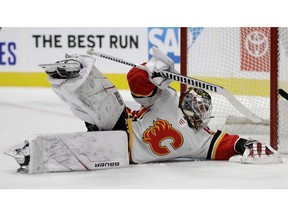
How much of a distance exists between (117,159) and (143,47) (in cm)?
265

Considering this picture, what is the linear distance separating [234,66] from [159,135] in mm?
1287

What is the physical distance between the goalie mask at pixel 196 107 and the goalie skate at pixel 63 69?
1.54 feet

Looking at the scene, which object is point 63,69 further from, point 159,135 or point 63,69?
point 159,135

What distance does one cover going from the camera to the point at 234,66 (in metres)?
3.99

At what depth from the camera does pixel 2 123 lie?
4.28 meters

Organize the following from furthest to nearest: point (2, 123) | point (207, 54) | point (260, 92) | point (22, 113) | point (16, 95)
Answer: point (16, 95), point (22, 113), point (2, 123), point (207, 54), point (260, 92)

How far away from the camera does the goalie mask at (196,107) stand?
2.83 m

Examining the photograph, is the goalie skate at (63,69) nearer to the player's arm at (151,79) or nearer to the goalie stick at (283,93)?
the player's arm at (151,79)

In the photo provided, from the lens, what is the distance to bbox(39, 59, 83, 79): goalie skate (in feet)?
8.54

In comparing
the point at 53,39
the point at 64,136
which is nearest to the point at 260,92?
the point at 64,136

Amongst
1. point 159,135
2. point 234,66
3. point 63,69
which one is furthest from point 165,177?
point 234,66

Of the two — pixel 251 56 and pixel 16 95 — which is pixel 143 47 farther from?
pixel 251 56

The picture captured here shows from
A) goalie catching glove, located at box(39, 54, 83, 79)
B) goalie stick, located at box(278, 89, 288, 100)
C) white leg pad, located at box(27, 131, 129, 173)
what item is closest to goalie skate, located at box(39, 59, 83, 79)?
goalie catching glove, located at box(39, 54, 83, 79)

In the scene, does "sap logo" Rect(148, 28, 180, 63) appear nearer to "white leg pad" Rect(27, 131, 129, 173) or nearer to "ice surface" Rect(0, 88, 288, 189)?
"ice surface" Rect(0, 88, 288, 189)
